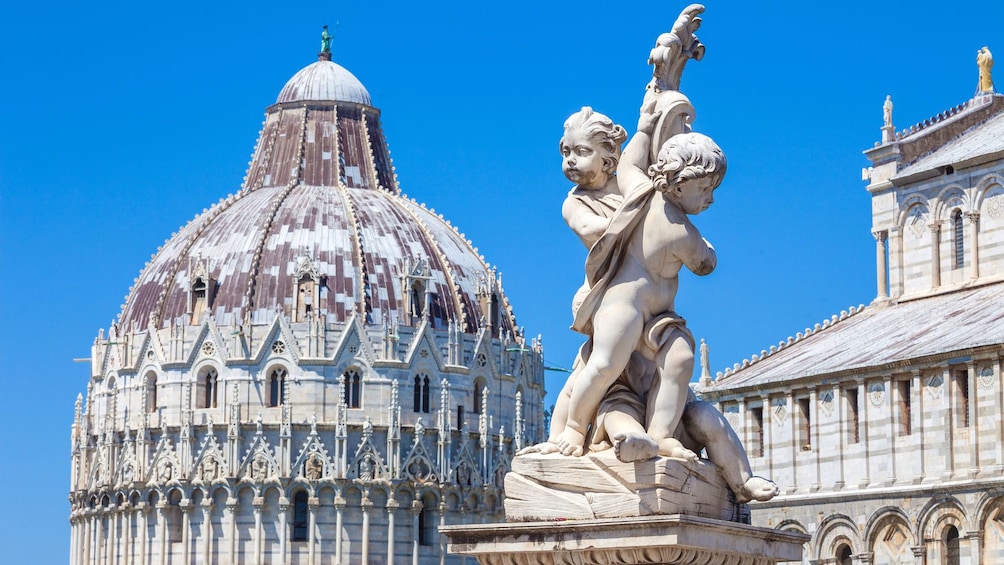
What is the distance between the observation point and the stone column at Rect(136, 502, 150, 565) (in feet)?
432

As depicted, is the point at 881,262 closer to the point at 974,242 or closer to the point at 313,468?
the point at 974,242

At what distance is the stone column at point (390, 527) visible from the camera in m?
130

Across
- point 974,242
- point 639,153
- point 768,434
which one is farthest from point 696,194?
point 974,242

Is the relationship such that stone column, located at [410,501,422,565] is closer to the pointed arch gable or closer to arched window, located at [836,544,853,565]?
→ the pointed arch gable

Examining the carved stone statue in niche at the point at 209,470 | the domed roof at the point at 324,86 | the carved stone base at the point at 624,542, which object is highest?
the domed roof at the point at 324,86

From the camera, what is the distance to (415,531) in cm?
13138

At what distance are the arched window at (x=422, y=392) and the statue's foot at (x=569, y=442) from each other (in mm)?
116661

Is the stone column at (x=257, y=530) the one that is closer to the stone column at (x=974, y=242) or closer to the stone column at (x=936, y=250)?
the stone column at (x=936, y=250)

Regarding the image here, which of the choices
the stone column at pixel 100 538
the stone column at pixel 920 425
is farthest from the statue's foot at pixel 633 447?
the stone column at pixel 100 538

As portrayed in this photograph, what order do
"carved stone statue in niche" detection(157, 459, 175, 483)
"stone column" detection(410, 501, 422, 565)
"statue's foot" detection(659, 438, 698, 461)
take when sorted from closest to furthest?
"statue's foot" detection(659, 438, 698, 461) < "carved stone statue in niche" detection(157, 459, 175, 483) < "stone column" detection(410, 501, 422, 565)

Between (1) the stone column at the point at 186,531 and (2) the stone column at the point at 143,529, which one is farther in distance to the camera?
(2) the stone column at the point at 143,529

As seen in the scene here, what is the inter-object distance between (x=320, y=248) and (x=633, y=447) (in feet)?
391

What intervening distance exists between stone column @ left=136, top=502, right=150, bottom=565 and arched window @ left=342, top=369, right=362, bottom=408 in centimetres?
1400

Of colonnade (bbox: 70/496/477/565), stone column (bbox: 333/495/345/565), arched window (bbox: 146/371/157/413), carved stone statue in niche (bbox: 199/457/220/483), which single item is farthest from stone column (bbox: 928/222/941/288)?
arched window (bbox: 146/371/157/413)
